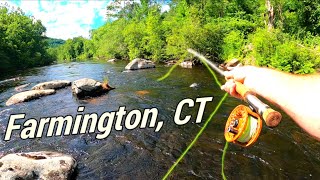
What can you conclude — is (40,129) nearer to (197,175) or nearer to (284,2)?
(197,175)

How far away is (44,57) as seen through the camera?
64500 millimetres

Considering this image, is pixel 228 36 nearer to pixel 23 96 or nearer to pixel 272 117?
pixel 23 96

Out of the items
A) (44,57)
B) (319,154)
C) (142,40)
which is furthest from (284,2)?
(44,57)

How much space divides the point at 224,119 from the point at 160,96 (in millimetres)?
4859

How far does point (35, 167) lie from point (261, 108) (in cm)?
625

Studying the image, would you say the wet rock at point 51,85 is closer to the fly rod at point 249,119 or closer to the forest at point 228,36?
the forest at point 228,36

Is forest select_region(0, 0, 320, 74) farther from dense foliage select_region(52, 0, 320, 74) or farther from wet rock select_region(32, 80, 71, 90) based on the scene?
wet rock select_region(32, 80, 71, 90)

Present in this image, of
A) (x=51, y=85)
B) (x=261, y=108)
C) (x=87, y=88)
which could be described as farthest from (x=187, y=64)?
(x=261, y=108)

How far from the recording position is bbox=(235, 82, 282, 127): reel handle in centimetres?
209

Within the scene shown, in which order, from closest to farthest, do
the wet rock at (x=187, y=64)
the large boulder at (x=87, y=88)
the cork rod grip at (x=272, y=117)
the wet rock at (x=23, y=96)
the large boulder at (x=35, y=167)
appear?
the cork rod grip at (x=272, y=117) < the large boulder at (x=35, y=167) < the wet rock at (x=23, y=96) < the large boulder at (x=87, y=88) < the wet rock at (x=187, y=64)

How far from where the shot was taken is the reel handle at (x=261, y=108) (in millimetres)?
2090

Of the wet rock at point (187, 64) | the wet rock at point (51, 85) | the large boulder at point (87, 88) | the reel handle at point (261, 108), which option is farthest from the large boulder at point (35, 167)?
the wet rock at point (187, 64)

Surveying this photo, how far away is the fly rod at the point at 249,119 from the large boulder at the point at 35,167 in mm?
5167

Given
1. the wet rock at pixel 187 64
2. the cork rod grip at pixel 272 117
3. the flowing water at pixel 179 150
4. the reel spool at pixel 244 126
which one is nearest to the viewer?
the cork rod grip at pixel 272 117
